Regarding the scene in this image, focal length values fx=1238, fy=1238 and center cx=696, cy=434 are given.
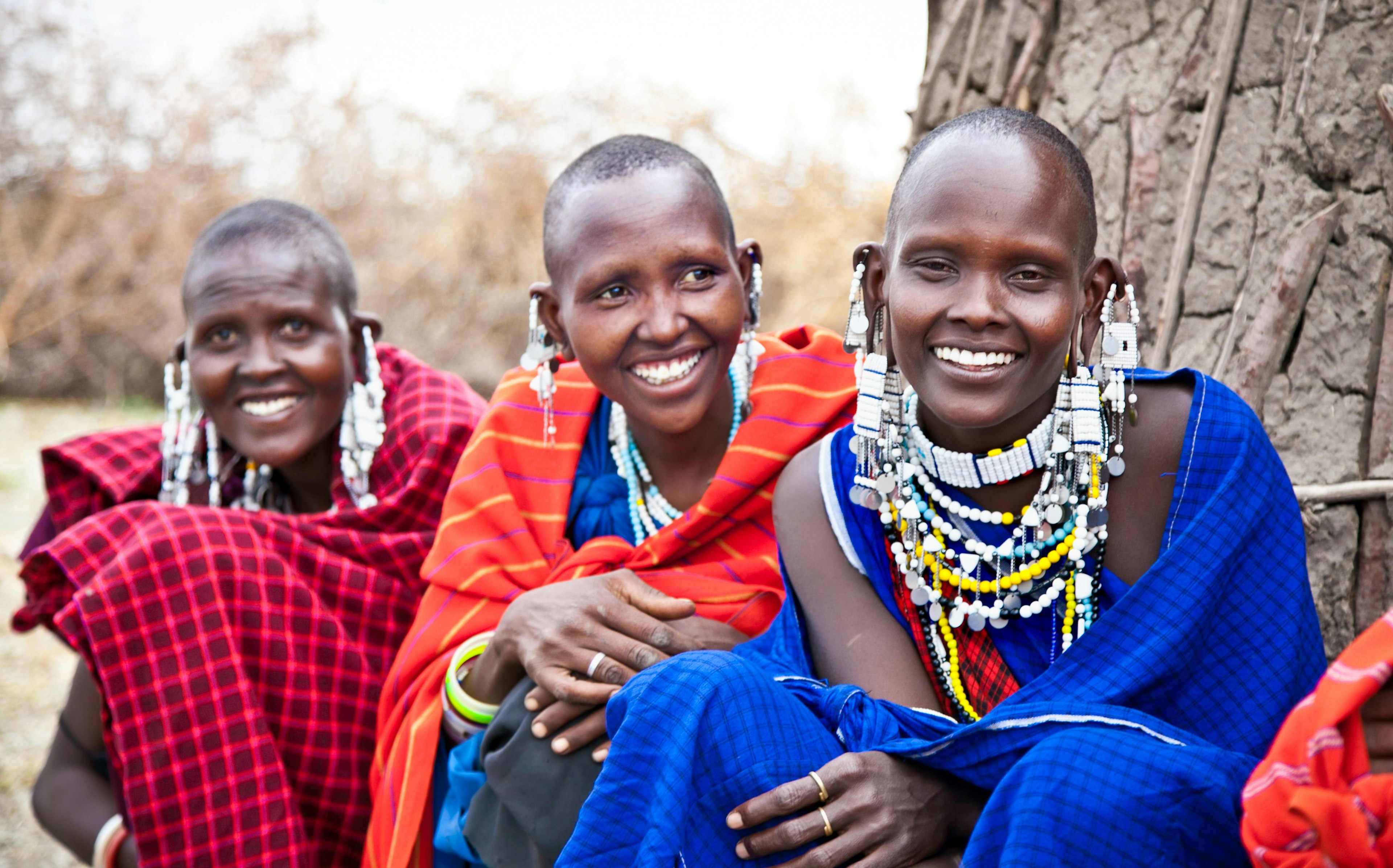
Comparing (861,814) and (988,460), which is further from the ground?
(988,460)

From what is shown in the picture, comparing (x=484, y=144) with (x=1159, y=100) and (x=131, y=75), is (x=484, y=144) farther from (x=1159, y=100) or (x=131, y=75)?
(x=1159, y=100)

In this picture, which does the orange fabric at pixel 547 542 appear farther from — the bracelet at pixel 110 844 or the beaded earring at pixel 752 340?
the bracelet at pixel 110 844

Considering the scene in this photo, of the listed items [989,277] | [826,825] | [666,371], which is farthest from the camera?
[666,371]

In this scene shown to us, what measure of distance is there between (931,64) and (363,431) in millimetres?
1838

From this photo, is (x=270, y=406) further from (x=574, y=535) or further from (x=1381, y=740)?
(x=1381, y=740)

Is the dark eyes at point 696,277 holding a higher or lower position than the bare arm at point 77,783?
higher

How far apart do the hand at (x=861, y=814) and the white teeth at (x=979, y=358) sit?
2.12ft

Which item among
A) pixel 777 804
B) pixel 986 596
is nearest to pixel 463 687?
pixel 777 804

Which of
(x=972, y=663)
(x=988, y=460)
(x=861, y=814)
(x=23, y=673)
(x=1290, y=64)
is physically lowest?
(x=23, y=673)

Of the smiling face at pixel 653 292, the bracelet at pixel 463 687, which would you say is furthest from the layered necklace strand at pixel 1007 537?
the bracelet at pixel 463 687

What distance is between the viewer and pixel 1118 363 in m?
2.03

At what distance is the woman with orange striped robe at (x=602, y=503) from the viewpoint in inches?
94.9

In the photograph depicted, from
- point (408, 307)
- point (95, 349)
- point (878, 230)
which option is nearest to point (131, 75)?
point (95, 349)

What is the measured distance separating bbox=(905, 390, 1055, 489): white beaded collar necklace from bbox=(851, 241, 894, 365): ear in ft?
0.46
